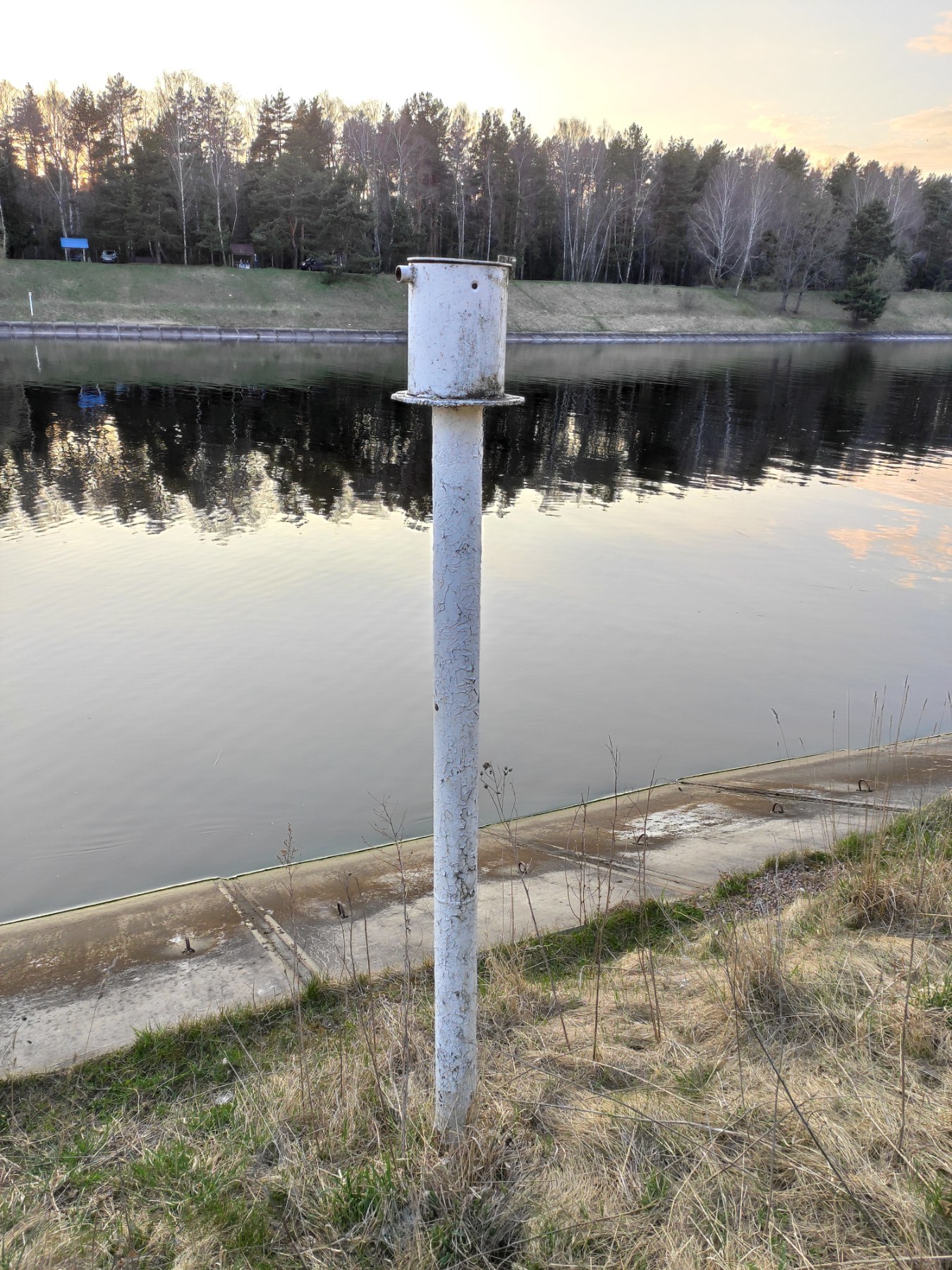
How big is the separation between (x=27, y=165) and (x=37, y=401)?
50465mm

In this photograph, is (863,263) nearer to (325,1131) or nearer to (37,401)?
(37,401)

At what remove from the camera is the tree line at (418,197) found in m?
57.9

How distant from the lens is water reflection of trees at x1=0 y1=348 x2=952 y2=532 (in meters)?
16.8

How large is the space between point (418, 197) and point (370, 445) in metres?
52.3

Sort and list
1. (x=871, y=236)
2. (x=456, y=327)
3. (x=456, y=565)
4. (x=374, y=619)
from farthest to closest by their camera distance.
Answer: (x=871, y=236), (x=374, y=619), (x=456, y=565), (x=456, y=327)

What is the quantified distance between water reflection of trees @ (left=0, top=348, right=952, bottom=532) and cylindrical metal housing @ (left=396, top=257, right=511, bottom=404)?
13099 millimetres

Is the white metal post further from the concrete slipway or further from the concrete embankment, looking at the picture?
the concrete embankment

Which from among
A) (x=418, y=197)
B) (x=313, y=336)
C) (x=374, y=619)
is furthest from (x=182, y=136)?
(x=374, y=619)

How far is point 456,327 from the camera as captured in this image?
7.23ft

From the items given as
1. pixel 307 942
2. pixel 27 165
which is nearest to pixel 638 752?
pixel 307 942

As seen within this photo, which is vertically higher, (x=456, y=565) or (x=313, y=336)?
(x=313, y=336)

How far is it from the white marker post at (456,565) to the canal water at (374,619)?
391cm

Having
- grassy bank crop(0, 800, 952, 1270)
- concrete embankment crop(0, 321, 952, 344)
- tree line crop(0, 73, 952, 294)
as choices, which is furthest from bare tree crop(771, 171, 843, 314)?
grassy bank crop(0, 800, 952, 1270)

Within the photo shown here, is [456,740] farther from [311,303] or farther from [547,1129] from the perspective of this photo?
[311,303]
